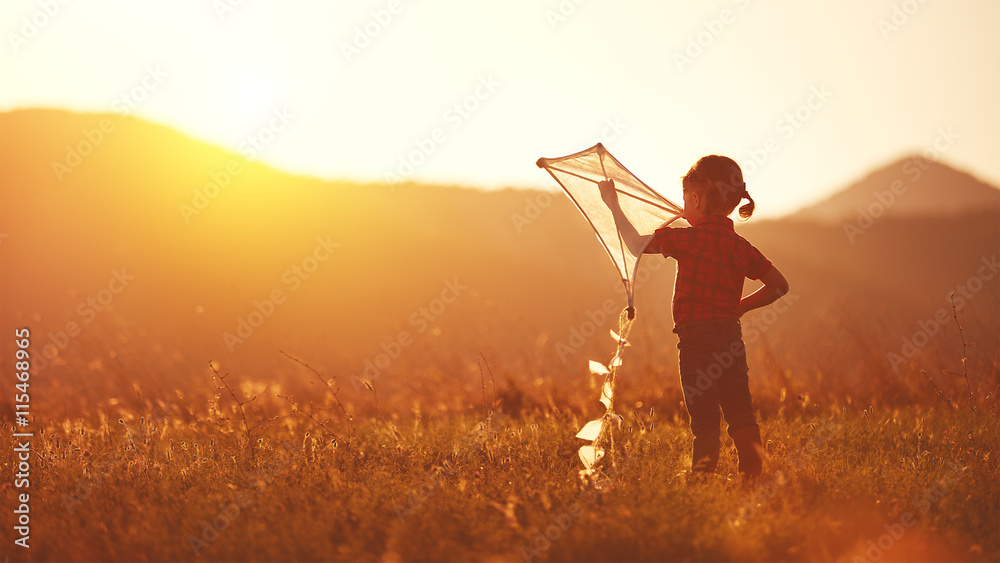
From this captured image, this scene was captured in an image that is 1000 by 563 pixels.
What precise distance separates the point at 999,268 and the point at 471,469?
14114 mm

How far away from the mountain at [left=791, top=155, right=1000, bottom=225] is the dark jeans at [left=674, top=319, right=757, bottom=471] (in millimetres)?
15606

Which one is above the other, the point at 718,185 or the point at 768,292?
the point at 718,185

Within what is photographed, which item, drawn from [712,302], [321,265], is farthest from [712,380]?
[321,265]

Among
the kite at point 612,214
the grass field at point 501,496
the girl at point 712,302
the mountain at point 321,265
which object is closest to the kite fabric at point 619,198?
the kite at point 612,214

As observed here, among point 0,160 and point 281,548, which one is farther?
point 0,160

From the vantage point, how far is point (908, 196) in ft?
72.4

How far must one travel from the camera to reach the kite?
4.09m

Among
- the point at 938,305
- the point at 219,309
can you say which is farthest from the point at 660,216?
the point at 219,309

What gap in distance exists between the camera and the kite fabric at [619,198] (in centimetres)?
414

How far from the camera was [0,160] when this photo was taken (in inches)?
852

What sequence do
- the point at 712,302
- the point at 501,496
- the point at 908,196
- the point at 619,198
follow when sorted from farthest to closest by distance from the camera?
the point at 908,196, the point at 619,198, the point at 712,302, the point at 501,496

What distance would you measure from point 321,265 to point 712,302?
64.6 feet

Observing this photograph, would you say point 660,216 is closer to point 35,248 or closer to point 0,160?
point 35,248

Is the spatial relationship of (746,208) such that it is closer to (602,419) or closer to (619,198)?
(619,198)
